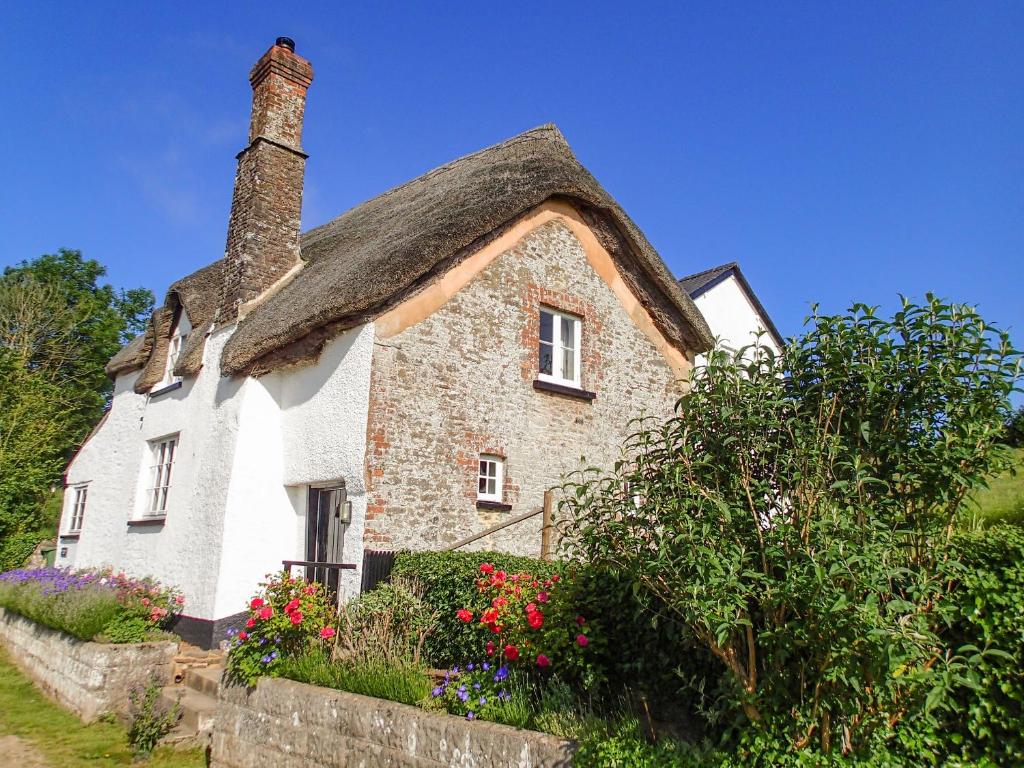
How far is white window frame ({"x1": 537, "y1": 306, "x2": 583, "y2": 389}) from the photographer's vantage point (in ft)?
37.3

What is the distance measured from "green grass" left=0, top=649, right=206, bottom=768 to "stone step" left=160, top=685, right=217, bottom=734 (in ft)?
1.01

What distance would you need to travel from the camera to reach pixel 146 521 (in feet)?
40.6

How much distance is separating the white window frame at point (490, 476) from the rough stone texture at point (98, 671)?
14.5 feet

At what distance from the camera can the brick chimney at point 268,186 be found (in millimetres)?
11680

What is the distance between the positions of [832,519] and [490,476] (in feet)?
22.6

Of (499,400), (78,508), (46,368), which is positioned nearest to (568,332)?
(499,400)

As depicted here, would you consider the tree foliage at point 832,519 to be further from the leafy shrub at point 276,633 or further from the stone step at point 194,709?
the stone step at point 194,709

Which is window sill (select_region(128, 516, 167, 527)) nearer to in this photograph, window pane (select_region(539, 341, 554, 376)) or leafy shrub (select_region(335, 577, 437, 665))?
leafy shrub (select_region(335, 577, 437, 665))

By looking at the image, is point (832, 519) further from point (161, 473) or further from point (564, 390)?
point (161, 473)

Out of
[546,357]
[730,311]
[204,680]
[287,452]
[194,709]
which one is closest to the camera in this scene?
[194,709]

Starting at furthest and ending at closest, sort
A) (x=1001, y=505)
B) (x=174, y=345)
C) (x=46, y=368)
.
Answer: (x=46, y=368) → (x=174, y=345) → (x=1001, y=505)

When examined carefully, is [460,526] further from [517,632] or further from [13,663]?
[13,663]

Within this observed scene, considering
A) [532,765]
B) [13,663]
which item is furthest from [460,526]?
[13,663]

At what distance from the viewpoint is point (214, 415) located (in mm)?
10984
